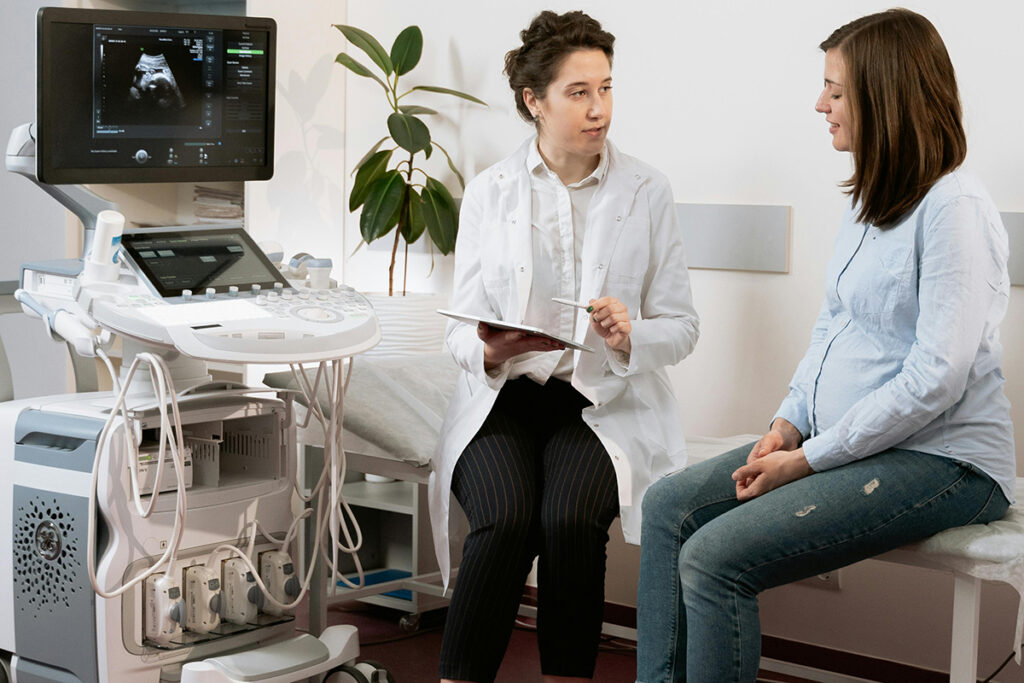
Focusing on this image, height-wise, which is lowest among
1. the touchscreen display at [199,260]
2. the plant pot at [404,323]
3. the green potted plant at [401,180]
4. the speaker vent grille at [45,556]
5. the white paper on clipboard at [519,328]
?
the speaker vent grille at [45,556]

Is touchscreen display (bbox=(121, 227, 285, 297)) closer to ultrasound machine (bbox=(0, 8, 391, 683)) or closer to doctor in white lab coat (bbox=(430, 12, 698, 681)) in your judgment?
ultrasound machine (bbox=(0, 8, 391, 683))

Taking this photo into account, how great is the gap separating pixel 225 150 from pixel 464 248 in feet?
1.61

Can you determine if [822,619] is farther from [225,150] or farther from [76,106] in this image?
[76,106]

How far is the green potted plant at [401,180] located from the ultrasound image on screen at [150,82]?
86 cm

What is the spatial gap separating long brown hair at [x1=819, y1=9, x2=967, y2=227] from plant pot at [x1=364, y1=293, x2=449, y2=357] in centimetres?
143

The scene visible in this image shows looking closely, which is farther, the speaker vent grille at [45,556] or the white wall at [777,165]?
the white wall at [777,165]

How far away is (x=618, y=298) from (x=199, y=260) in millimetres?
770

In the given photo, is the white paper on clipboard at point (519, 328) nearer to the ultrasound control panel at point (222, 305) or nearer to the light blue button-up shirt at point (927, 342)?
the ultrasound control panel at point (222, 305)

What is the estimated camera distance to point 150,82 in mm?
2029

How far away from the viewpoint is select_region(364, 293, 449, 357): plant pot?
9.61 feet

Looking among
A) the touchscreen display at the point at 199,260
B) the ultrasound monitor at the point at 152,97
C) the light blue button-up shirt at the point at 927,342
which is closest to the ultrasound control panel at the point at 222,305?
the touchscreen display at the point at 199,260

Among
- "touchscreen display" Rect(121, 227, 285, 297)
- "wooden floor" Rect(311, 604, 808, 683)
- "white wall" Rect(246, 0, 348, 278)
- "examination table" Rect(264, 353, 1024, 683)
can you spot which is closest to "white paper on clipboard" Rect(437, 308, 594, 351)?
"touchscreen display" Rect(121, 227, 285, 297)

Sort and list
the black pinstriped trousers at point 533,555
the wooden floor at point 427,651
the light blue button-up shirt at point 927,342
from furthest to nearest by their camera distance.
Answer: the wooden floor at point 427,651 → the black pinstriped trousers at point 533,555 → the light blue button-up shirt at point 927,342

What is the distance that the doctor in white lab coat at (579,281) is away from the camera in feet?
6.78
